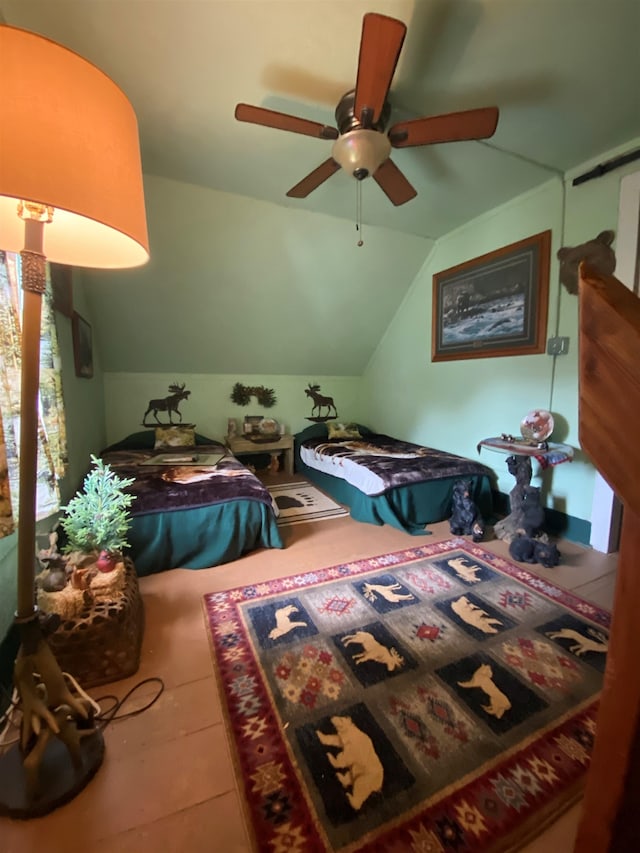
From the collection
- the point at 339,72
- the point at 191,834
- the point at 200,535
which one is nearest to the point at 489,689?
the point at 191,834

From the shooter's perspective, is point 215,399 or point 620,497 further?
point 215,399

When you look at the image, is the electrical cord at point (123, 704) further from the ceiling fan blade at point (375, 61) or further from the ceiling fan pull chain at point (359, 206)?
the ceiling fan pull chain at point (359, 206)

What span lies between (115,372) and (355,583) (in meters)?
3.33

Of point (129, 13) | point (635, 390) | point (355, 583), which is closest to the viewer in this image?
point (635, 390)

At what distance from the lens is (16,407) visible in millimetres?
1181

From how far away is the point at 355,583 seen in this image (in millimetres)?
→ 1934

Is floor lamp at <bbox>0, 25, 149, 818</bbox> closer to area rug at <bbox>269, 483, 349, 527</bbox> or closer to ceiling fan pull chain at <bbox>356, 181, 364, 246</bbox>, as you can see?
ceiling fan pull chain at <bbox>356, 181, 364, 246</bbox>

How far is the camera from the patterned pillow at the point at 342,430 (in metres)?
4.16

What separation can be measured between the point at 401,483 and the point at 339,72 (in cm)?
237

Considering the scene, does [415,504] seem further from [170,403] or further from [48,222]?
[170,403]

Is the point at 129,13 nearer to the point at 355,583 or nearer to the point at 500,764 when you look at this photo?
the point at 355,583

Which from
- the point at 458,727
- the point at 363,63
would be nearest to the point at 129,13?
the point at 363,63

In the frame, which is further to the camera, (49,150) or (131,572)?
(131,572)

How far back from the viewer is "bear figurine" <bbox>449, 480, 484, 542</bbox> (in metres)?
2.48
